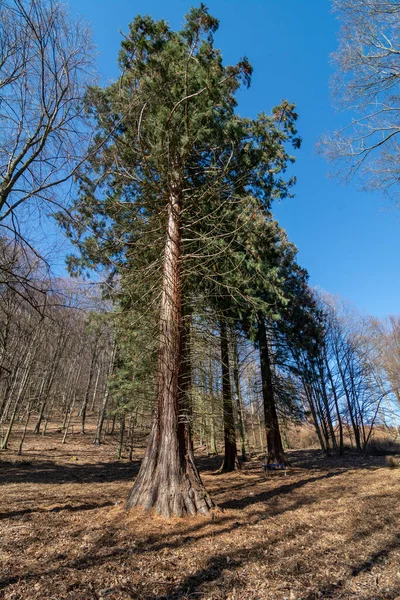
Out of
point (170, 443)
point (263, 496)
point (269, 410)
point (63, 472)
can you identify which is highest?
point (269, 410)

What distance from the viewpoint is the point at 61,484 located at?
6.96 meters

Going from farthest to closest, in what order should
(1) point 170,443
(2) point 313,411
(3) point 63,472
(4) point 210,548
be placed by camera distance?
(2) point 313,411, (3) point 63,472, (1) point 170,443, (4) point 210,548

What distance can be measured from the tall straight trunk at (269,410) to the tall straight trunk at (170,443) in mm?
5752

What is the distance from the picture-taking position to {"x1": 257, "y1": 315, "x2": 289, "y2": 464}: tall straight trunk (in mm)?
9685

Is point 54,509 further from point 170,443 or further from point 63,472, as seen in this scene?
point 63,472

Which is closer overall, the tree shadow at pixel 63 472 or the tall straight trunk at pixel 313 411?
the tree shadow at pixel 63 472

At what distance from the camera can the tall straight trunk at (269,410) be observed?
9685 mm

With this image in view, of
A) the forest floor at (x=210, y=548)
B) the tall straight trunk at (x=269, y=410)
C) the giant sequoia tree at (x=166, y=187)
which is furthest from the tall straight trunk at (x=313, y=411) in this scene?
the giant sequoia tree at (x=166, y=187)

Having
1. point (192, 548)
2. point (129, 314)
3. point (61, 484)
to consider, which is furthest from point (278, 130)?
point (61, 484)

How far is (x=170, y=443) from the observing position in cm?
412

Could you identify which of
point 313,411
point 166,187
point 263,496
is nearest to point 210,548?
point 263,496

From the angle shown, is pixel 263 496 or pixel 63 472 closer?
pixel 263 496

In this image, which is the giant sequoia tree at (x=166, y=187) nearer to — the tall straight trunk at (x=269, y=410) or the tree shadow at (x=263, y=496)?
the tree shadow at (x=263, y=496)

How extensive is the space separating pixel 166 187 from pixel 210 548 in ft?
15.6
